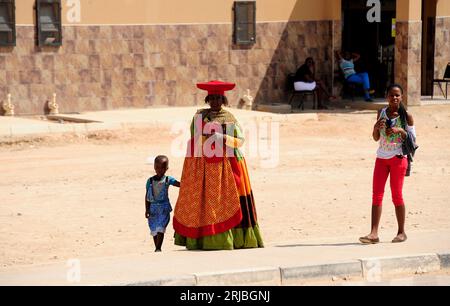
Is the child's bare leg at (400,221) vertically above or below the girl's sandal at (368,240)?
above

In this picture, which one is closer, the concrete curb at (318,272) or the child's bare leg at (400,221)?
the concrete curb at (318,272)

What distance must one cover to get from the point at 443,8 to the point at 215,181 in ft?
53.5

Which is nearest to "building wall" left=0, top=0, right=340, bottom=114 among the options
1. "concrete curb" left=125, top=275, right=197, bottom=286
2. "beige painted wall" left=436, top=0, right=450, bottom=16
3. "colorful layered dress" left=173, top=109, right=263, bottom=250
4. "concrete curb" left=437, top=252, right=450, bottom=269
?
"beige painted wall" left=436, top=0, right=450, bottom=16

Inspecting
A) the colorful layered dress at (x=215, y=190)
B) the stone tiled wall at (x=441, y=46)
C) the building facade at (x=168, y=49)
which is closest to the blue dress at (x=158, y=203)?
the colorful layered dress at (x=215, y=190)

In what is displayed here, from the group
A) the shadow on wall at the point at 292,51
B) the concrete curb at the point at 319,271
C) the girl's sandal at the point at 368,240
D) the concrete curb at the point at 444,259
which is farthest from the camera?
the shadow on wall at the point at 292,51

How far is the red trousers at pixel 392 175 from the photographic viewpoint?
11117mm

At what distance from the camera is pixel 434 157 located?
18.6m

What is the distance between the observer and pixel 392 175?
1116cm

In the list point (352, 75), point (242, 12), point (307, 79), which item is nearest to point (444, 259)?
point (307, 79)

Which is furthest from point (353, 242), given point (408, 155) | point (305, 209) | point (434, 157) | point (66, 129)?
point (66, 129)

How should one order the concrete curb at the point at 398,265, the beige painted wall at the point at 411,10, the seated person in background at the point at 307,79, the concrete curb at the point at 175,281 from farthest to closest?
the seated person in background at the point at 307,79, the beige painted wall at the point at 411,10, the concrete curb at the point at 398,265, the concrete curb at the point at 175,281

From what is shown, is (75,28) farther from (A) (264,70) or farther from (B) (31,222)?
(B) (31,222)

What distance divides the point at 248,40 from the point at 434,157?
263 inches

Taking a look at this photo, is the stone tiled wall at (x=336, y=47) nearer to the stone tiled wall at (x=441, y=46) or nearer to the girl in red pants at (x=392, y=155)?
the stone tiled wall at (x=441, y=46)
